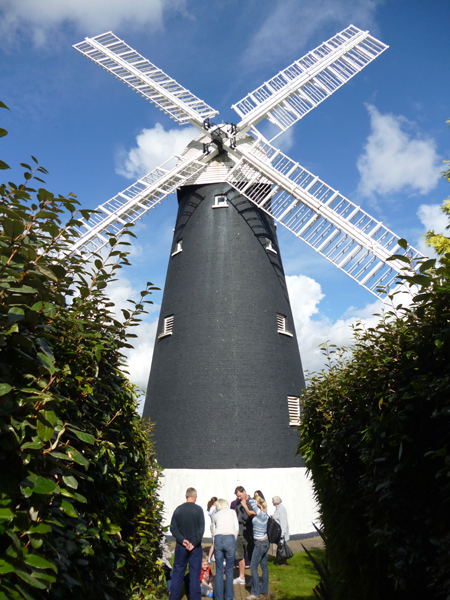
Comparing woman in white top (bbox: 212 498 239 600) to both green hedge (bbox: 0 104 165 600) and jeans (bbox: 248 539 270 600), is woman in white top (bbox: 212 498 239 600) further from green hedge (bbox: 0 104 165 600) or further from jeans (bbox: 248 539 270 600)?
green hedge (bbox: 0 104 165 600)

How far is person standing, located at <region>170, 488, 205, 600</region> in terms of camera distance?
6.69 m

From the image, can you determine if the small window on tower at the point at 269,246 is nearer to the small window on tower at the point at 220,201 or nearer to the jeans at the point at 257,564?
the small window on tower at the point at 220,201

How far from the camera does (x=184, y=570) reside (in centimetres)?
679

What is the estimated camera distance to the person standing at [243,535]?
9.27m

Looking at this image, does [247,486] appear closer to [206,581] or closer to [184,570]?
[206,581]

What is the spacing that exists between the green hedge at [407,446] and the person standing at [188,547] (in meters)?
2.72

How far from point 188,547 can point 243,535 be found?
11.8ft

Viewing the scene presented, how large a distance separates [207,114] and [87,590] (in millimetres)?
17902

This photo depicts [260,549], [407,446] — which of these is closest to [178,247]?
[260,549]

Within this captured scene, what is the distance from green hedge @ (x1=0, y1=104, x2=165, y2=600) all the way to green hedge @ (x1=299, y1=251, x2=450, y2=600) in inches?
83.2

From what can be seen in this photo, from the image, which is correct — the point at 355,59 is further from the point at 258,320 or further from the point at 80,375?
the point at 80,375

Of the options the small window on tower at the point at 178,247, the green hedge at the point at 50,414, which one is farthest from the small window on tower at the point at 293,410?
the green hedge at the point at 50,414

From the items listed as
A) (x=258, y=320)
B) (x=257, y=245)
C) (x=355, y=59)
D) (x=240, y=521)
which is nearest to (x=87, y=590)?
(x=240, y=521)

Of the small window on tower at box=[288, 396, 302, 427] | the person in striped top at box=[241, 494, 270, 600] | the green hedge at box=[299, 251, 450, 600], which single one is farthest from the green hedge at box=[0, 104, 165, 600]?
the small window on tower at box=[288, 396, 302, 427]
